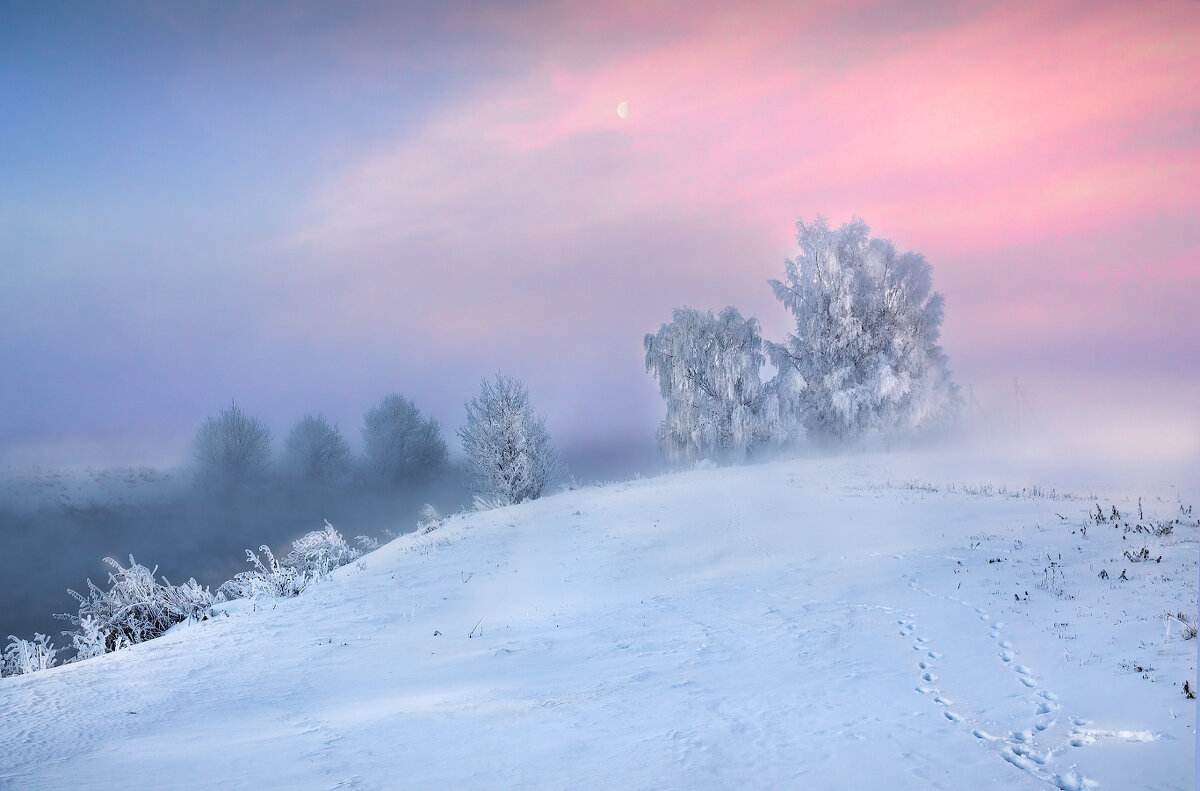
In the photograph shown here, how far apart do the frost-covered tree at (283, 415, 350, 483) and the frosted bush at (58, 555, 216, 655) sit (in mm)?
46198

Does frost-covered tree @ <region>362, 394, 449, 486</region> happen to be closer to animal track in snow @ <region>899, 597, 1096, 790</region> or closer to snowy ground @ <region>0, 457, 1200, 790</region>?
snowy ground @ <region>0, 457, 1200, 790</region>

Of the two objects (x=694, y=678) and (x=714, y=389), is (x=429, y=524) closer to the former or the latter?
(x=714, y=389)

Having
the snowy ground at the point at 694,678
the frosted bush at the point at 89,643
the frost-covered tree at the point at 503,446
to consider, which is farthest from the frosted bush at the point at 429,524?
the frosted bush at the point at 89,643

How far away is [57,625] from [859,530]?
40.6m

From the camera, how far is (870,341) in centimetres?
3519

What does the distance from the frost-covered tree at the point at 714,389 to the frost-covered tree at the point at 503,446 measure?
34.2 feet

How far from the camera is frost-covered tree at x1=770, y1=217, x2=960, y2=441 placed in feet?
113

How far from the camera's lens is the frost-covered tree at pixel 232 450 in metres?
53.3

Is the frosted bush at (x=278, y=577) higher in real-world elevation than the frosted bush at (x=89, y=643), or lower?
lower

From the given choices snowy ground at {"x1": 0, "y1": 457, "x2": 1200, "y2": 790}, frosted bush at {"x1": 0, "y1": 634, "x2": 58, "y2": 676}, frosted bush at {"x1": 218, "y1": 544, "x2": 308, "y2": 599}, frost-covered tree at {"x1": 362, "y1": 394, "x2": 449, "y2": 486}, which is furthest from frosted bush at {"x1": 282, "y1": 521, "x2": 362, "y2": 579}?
frost-covered tree at {"x1": 362, "y1": 394, "x2": 449, "y2": 486}

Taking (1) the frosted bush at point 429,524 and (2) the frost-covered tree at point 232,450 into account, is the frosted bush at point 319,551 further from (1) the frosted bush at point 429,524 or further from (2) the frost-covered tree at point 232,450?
(2) the frost-covered tree at point 232,450

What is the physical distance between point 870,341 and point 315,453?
48352 mm

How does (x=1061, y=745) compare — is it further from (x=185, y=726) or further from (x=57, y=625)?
(x=57, y=625)

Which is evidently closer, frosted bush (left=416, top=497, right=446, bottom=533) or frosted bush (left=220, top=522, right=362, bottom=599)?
frosted bush (left=220, top=522, right=362, bottom=599)
